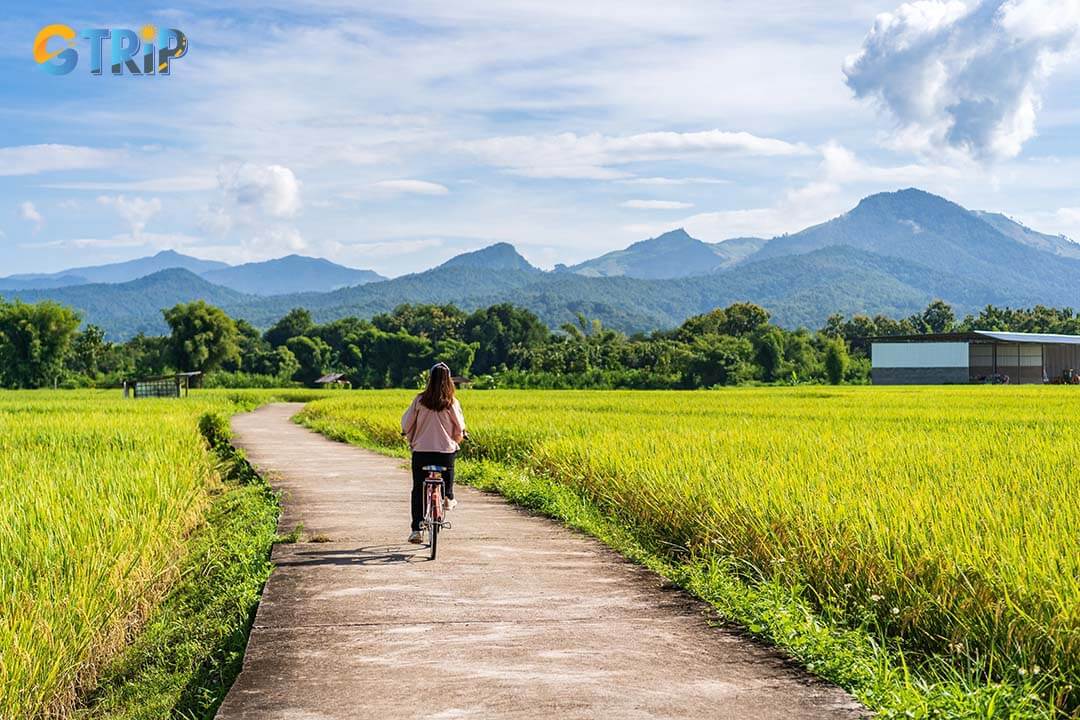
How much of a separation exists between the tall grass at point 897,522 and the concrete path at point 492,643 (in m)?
0.68

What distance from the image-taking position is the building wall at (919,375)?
63.8 m

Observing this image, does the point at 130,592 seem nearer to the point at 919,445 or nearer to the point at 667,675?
the point at 667,675

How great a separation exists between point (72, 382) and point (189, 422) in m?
57.1

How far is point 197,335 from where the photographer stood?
2928 inches

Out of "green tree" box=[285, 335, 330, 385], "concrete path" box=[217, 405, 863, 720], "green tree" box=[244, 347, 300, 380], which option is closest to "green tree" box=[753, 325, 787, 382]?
"green tree" box=[285, 335, 330, 385]

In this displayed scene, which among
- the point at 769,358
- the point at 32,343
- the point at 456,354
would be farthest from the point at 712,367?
the point at 32,343

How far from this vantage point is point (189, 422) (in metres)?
22.2

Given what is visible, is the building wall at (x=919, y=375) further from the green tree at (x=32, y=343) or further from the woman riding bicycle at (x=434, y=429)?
the woman riding bicycle at (x=434, y=429)

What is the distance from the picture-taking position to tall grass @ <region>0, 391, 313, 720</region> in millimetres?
5160

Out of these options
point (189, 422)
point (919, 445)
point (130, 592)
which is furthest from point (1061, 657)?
point (189, 422)

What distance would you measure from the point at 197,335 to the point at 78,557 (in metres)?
71.0

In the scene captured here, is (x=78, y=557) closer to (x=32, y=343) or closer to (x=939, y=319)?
(x=32, y=343)

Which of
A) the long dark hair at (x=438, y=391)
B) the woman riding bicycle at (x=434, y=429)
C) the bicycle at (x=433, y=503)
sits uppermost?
the long dark hair at (x=438, y=391)

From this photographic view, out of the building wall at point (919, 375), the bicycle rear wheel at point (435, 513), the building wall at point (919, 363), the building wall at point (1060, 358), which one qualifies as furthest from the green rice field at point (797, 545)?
the building wall at point (1060, 358)
